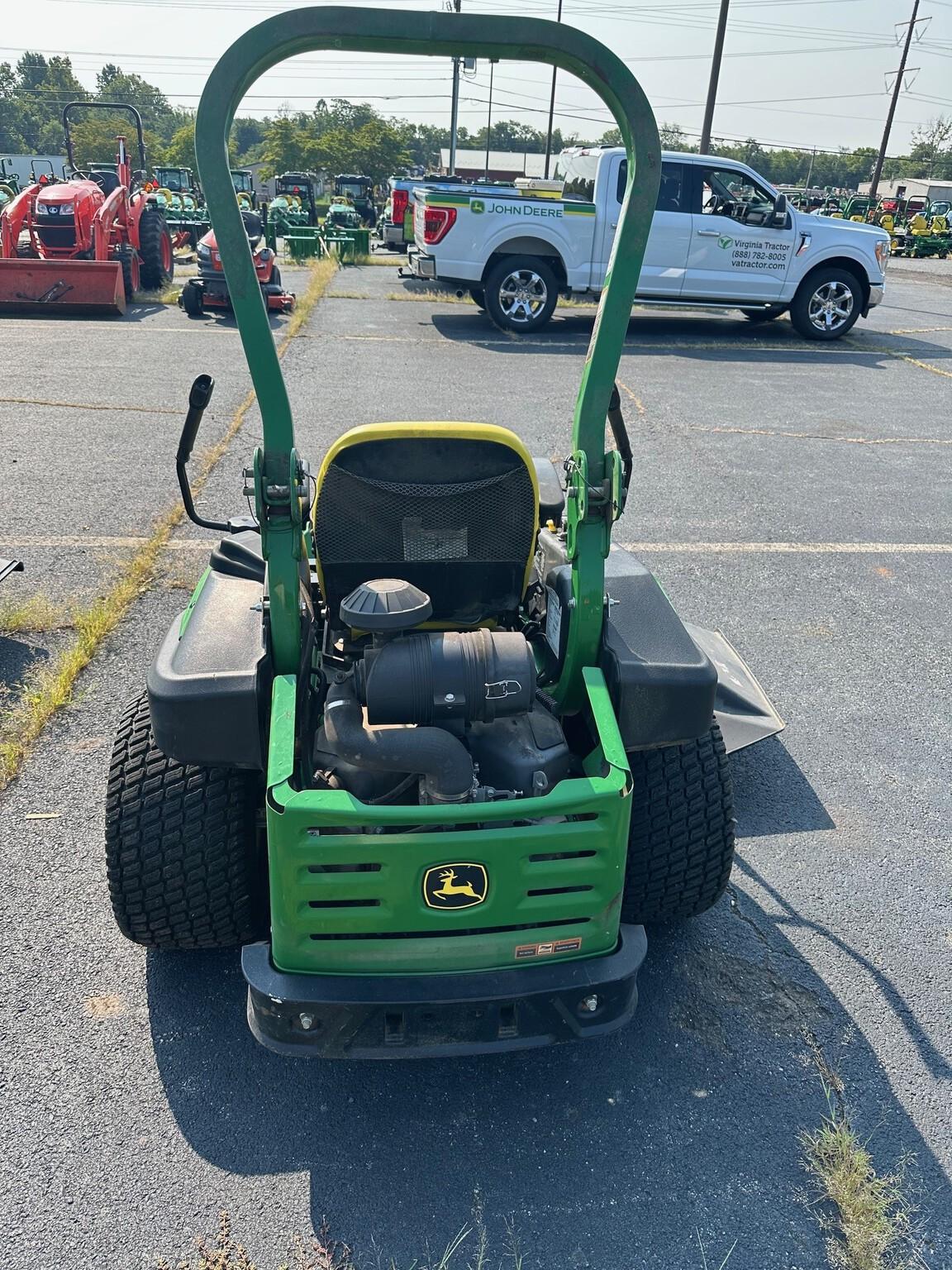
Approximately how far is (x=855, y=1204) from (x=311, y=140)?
7412 centimetres

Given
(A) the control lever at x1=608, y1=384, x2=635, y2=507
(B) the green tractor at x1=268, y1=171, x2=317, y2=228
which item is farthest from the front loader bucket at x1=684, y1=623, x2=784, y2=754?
(B) the green tractor at x1=268, y1=171, x2=317, y2=228

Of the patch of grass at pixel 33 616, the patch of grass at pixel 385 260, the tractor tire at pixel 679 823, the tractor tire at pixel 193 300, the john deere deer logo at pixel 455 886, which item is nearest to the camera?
the john deere deer logo at pixel 455 886

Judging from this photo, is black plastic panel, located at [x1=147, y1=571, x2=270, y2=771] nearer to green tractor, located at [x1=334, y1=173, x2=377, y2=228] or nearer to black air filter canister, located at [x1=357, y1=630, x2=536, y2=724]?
black air filter canister, located at [x1=357, y1=630, x2=536, y2=724]

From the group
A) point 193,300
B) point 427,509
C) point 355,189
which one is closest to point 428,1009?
point 427,509

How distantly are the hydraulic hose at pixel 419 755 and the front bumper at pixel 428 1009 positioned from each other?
440 millimetres

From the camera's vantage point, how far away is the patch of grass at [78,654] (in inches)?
150

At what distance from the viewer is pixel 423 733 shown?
2.34 m

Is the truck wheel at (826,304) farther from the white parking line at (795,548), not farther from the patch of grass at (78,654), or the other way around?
the patch of grass at (78,654)

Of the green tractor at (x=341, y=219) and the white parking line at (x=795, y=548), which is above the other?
the green tractor at (x=341, y=219)

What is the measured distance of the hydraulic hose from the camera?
2314 mm

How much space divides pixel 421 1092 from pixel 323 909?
661 mm

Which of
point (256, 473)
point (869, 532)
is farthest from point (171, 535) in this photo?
point (869, 532)

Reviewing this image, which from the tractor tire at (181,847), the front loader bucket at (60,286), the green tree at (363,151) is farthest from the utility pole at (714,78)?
the green tree at (363,151)

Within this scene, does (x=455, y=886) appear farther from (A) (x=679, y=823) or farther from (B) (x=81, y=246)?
(B) (x=81, y=246)
